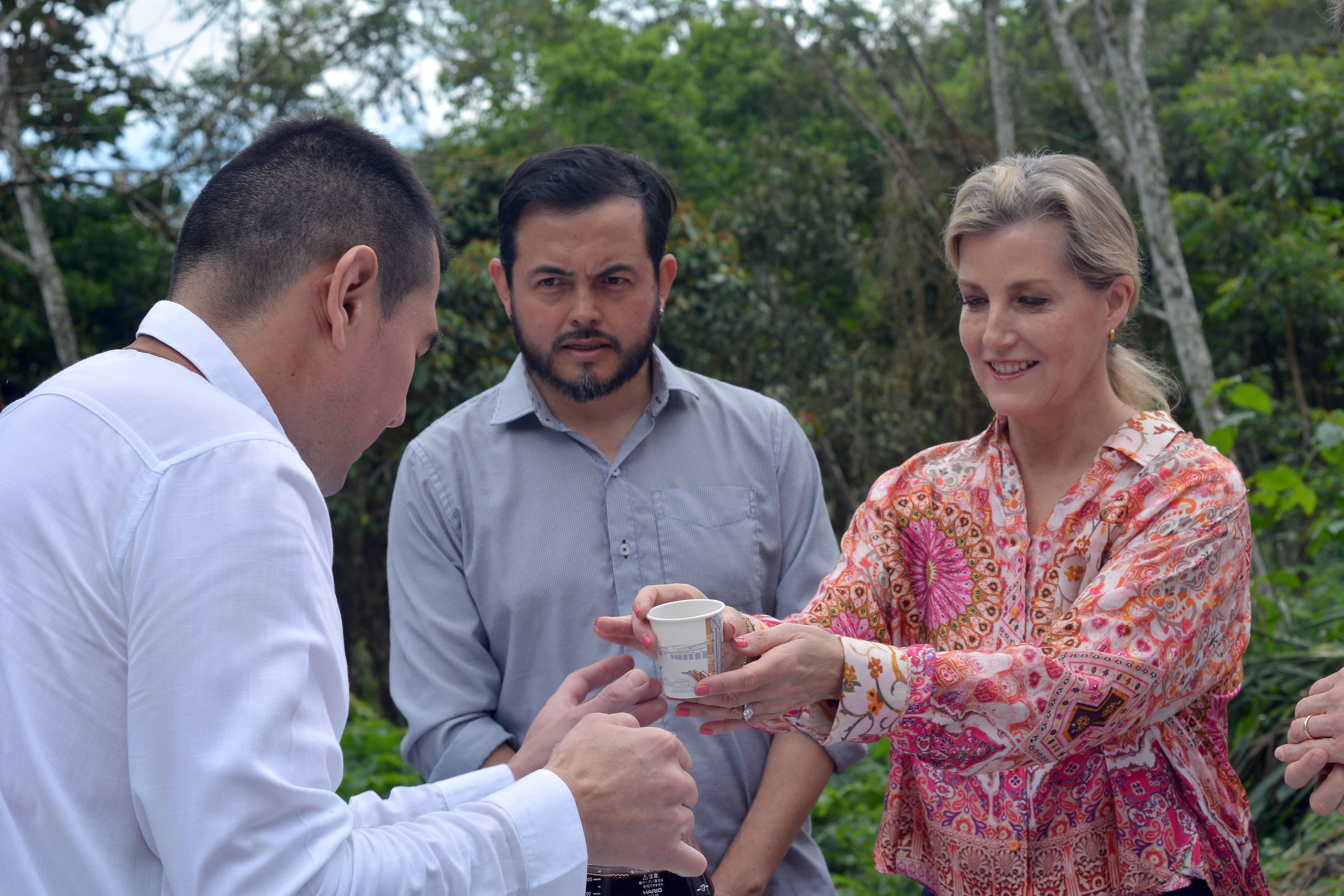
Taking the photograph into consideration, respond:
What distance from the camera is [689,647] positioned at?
196 centimetres

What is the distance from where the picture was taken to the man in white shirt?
1.25 m

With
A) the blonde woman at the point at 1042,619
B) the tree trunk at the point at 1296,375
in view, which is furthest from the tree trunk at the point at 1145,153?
the blonde woman at the point at 1042,619

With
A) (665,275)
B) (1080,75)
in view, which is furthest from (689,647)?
(1080,75)

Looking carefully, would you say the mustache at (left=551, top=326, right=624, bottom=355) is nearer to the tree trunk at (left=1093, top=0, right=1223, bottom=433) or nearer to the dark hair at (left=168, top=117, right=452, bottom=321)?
the dark hair at (left=168, top=117, right=452, bottom=321)

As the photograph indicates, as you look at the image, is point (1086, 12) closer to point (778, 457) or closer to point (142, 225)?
point (142, 225)

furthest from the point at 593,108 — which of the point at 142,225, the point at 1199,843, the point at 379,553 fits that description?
the point at 1199,843

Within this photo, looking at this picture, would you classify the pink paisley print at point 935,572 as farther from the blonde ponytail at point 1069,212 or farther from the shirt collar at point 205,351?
the shirt collar at point 205,351

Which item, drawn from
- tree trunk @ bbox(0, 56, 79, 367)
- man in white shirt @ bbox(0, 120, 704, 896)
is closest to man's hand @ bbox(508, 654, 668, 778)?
man in white shirt @ bbox(0, 120, 704, 896)

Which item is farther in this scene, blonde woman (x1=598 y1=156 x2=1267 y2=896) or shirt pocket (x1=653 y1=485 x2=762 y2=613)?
shirt pocket (x1=653 y1=485 x2=762 y2=613)

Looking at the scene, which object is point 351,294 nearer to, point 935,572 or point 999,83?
point 935,572

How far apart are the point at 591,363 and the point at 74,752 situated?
1630mm

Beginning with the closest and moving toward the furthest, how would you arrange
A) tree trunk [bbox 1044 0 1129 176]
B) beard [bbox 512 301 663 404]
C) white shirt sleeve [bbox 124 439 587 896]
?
white shirt sleeve [bbox 124 439 587 896] → beard [bbox 512 301 663 404] → tree trunk [bbox 1044 0 1129 176]

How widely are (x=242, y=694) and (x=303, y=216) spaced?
0.72 m

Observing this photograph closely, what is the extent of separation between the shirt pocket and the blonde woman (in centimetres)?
34
